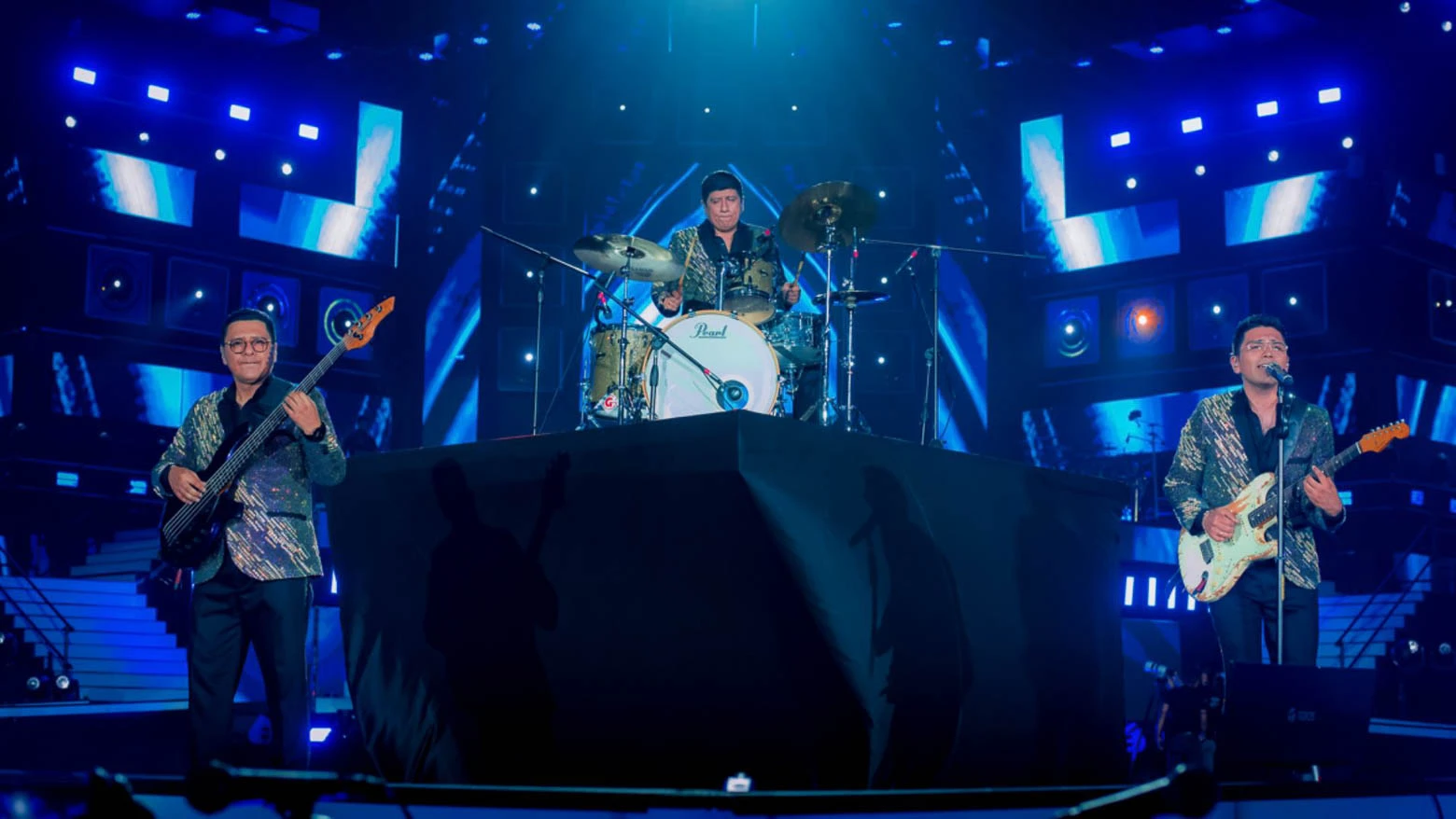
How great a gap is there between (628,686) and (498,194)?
1728 centimetres

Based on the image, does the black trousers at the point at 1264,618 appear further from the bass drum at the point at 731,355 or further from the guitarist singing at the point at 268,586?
the guitarist singing at the point at 268,586

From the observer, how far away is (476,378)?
20.8 meters

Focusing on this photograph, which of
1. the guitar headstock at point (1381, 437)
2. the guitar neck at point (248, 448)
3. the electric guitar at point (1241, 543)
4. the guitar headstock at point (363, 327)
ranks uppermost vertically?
the guitar headstock at point (363, 327)

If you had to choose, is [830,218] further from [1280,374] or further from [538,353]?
[538,353]

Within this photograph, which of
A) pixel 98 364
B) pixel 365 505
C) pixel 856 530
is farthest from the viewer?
pixel 98 364

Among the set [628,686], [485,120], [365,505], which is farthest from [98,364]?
[628,686]

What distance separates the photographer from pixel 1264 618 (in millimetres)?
6207

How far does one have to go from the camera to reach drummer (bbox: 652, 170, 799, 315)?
9.14 meters

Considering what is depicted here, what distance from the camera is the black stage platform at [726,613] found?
4586 millimetres

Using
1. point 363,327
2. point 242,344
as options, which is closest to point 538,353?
point 363,327

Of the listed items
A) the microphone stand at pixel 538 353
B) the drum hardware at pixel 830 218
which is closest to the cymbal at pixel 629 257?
the microphone stand at pixel 538 353

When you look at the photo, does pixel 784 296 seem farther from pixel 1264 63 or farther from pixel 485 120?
pixel 1264 63

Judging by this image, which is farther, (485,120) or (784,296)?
(485,120)

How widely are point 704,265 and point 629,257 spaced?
55 cm
